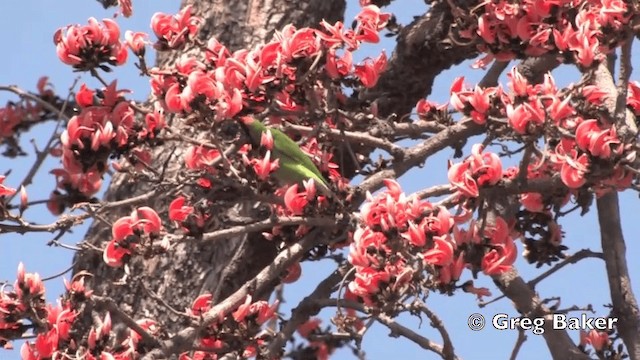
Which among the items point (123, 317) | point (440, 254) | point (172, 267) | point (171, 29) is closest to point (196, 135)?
point (172, 267)

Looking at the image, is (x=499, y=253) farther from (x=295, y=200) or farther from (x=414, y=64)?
(x=414, y=64)

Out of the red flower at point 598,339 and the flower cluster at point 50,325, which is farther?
the red flower at point 598,339

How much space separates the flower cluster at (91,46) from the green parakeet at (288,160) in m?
0.60

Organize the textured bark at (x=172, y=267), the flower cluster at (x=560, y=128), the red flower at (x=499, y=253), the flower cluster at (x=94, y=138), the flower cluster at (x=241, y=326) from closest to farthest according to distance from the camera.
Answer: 1. the flower cluster at (x=560, y=128)
2. the red flower at (x=499, y=253)
3. the flower cluster at (x=94, y=138)
4. the flower cluster at (x=241, y=326)
5. the textured bark at (x=172, y=267)

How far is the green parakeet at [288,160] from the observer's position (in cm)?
484

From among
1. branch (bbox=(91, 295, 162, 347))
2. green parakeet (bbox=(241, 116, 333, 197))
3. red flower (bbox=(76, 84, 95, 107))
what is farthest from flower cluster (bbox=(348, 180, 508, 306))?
red flower (bbox=(76, 84, 95, 107))

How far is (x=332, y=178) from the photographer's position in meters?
5.04

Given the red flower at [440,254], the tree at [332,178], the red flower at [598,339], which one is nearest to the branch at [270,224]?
the tree at [332,178]

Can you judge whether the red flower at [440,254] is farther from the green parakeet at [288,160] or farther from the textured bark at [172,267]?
the textured bark at [172,267]

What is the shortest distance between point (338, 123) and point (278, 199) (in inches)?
19.5

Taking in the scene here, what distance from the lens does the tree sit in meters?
4.45

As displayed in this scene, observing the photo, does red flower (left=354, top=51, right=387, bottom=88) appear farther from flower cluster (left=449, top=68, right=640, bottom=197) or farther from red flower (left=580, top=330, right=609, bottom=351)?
red flower (left=580, top=330, right=609, bottom=351)

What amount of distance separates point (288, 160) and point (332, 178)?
0.81ft

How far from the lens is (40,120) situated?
17.7 ft
